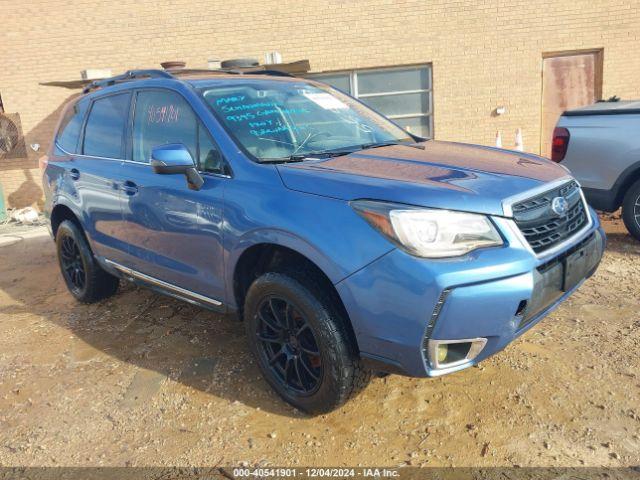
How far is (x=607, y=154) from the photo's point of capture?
16.5 ft

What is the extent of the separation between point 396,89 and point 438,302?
878 cm

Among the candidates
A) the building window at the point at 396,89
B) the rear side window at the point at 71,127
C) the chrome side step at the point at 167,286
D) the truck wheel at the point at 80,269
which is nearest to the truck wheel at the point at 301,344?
the chrome side step at the point at 167,286

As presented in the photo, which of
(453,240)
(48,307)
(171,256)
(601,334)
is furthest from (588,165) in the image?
(48,307)

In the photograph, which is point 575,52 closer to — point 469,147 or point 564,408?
point 469,147

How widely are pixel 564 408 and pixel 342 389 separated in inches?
46.2

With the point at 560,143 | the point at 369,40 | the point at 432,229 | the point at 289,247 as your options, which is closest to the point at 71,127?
the point at 289,247

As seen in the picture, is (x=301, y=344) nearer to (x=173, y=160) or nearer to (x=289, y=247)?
(x=289, y=247)

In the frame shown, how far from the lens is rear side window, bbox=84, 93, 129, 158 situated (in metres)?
3.86

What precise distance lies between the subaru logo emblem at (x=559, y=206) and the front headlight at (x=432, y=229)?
0.52 m

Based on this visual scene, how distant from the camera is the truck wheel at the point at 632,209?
5.04m

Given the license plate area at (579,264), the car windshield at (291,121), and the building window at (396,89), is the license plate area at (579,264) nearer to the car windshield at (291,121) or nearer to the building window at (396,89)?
the car windshield at (291,121)

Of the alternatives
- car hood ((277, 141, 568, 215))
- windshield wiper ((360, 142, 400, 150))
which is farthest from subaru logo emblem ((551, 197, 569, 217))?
windshield wiper ((360, 142, 400, 150))

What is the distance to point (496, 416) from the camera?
8.78 feet

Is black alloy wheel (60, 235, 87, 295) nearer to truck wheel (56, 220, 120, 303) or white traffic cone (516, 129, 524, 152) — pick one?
truck wheel (56, 220, 120, 303)
